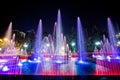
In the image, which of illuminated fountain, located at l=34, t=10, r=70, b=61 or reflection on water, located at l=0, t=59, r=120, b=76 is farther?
illuminated fountain, located at l=34, t=10, r=70, b=61

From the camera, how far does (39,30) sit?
36.8 meters

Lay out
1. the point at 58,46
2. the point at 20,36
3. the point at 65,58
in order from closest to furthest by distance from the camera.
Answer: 1. the point at 65,58
2. the point at 58,46
3. the point at 20,36

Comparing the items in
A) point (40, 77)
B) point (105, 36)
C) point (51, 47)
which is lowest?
point (40, 77)

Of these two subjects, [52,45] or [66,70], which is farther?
[52,45]

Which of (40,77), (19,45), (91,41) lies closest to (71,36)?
(91,41)

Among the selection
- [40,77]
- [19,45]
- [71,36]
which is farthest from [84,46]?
[40,77]

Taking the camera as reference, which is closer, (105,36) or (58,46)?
(58,46)

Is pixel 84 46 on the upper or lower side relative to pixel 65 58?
upper

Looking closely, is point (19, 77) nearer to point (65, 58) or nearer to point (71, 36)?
point (65, 58)

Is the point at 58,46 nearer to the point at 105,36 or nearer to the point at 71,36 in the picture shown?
the point at 71,36

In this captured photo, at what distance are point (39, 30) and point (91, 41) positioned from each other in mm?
12184

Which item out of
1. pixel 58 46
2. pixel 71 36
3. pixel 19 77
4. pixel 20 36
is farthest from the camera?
pixel 20 36

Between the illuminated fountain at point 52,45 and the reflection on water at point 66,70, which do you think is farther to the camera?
the illuminated fountain at point 52,45

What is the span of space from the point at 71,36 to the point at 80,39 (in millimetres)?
2792
